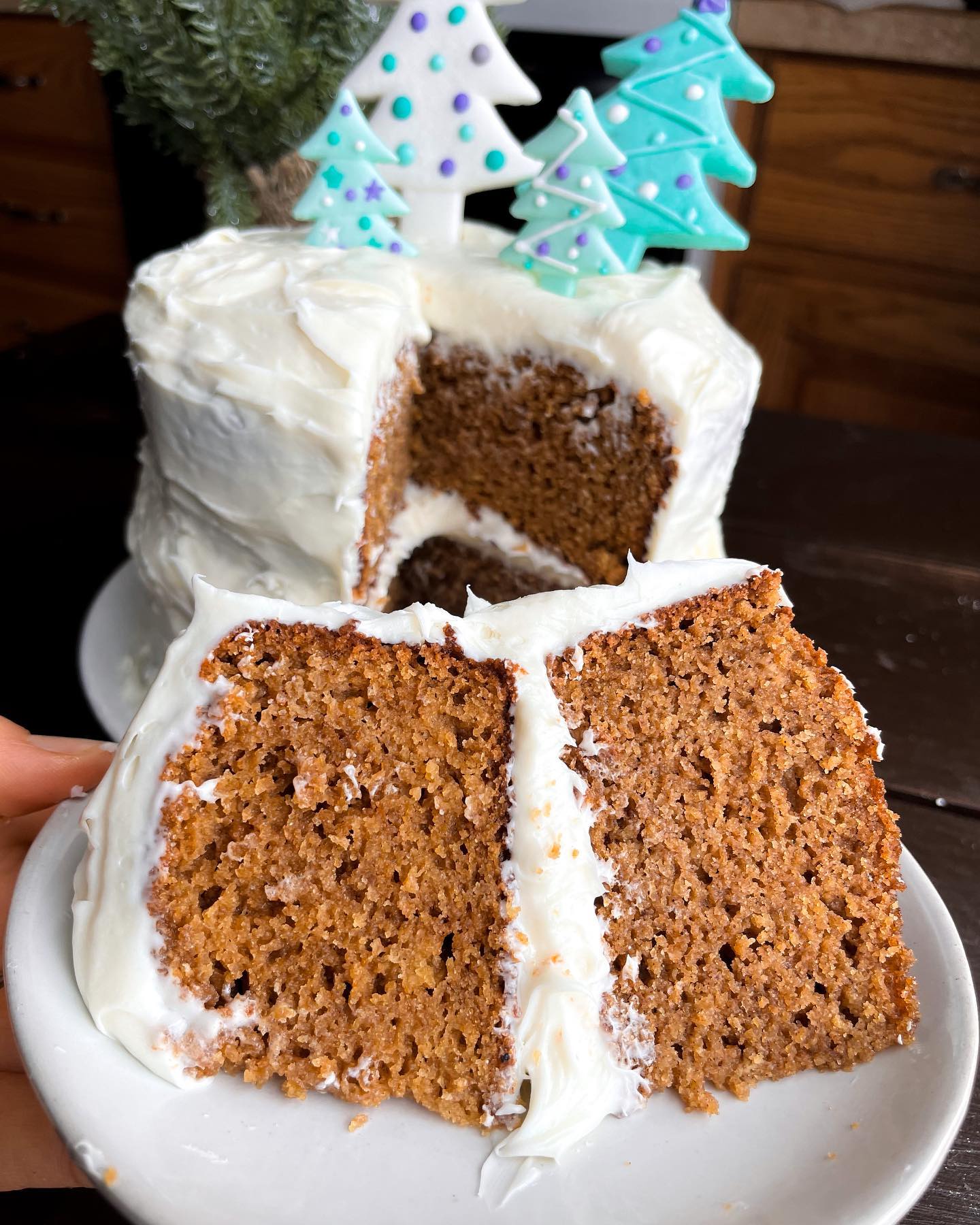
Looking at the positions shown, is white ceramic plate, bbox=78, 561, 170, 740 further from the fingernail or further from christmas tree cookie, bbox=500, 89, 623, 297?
Result: christmas tree cookie, bbox=500, 89, 623, 297

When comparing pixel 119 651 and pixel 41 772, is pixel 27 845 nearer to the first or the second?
pixel 41 772

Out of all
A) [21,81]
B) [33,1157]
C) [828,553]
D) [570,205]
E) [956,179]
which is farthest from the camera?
[21,81]

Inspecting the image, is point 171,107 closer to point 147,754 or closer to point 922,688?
point 147,754

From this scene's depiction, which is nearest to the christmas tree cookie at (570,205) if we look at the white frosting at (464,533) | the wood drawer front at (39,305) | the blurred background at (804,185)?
the white frosting at (464,533)

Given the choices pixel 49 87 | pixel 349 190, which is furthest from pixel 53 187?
pixel 349 190

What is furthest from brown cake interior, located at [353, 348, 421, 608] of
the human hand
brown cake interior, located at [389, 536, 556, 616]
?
the human hand

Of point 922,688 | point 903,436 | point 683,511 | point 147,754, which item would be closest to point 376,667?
point 147,754
